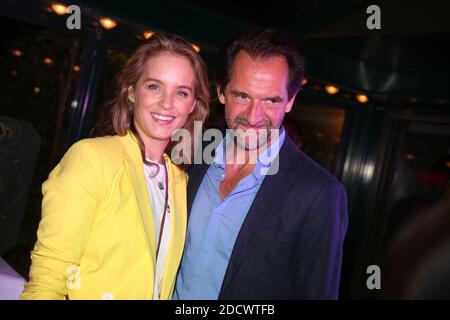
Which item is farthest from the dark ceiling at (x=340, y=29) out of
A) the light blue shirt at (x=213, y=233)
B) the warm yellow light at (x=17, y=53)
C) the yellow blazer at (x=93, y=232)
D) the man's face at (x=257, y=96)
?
the yellow blazer at (x=93, y=232)

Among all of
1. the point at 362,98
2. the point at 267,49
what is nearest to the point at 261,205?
the point at 267,49

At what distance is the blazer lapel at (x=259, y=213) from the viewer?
5.12 feet

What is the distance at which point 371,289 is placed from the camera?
15.2ft

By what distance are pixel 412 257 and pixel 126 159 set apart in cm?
386

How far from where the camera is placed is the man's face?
185 centimetres

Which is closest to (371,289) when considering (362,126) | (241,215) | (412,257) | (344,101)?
(412,257)

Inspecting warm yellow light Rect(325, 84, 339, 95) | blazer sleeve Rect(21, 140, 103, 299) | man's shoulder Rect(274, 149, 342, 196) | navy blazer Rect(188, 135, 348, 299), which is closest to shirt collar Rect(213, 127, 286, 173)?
man's shoulder Rect(274, 149, 342, 196)

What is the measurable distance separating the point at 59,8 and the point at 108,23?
39 centimetres

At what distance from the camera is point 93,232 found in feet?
4.57

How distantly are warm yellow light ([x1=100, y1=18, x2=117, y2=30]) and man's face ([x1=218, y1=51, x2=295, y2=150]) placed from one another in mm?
1921

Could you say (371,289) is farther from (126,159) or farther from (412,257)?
(126,159)

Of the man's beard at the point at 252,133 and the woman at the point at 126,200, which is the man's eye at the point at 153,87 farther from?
the man's beard at the point at 252,133

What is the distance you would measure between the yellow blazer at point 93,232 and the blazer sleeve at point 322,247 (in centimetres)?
57

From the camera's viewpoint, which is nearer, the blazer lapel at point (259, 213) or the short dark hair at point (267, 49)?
the blazer lapel at point (259, 213)
